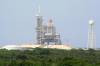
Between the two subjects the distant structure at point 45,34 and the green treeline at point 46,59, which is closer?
the green treeline at point 46,59

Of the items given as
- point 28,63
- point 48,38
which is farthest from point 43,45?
point 28,63

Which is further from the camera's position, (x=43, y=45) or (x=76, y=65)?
(x=43, y=45)

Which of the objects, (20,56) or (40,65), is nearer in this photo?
(40,65)

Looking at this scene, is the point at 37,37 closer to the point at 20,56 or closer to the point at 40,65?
the point at 20,56

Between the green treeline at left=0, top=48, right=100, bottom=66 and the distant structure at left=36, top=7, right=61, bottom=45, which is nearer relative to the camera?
the green treeline at left=0, top=48, right=100, bottom=66

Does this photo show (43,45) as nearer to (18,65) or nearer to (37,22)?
(37,22)

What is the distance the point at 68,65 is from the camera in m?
77.9

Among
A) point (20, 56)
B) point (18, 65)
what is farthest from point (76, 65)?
point (20, 56)

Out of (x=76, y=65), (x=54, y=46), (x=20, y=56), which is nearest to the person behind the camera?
(x=76, y=65)

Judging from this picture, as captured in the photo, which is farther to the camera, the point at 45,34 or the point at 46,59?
the point at 45,34

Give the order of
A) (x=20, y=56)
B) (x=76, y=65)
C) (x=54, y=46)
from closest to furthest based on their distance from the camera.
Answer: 1. (x=76, y=65)
2. (x=20, y=56)
3. (x=54, y=46)

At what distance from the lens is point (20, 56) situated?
103375 mm

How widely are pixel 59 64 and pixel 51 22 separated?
83084 millimetres

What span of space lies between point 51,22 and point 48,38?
4941mm
